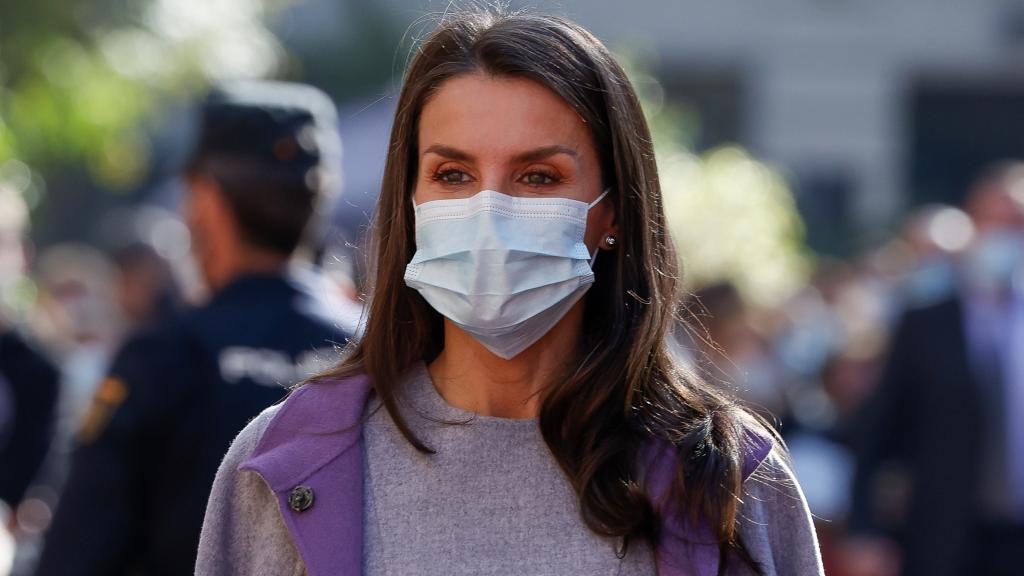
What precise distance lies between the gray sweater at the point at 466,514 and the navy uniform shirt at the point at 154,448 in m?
0.88

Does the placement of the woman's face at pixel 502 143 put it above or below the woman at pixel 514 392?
above

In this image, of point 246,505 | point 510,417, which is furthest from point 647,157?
point 246,505

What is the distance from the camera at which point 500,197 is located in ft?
9.46

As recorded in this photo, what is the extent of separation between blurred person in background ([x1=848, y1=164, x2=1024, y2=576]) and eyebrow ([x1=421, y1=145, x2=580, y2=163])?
4078mm

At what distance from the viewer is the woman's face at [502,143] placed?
2.87 m

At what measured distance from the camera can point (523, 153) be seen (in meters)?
2.87

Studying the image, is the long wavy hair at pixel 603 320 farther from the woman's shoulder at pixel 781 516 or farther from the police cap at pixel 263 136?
the police cap at pixel 263 136

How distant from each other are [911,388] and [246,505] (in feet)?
14.8

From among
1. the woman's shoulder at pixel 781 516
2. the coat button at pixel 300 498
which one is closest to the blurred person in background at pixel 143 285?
the coat button at pixel 300 498

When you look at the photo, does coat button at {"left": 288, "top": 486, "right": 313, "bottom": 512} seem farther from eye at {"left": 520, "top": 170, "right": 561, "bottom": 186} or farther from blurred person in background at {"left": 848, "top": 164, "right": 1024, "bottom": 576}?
blurred person in background at {"left": 848, "top": 164, "right": 1024, "bottom": 576}

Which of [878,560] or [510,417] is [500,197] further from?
[878,560]

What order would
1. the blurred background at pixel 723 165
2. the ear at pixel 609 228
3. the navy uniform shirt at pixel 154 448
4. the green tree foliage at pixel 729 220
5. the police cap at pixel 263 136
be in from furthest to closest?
1. the green tree foliage at pixel 729 220
2. the blurred background at pixel 723 165
3. the police cap at pixel 263 136
4. the navy uniform shirt at pixel 154 448
5. the ear at pixel 609 228

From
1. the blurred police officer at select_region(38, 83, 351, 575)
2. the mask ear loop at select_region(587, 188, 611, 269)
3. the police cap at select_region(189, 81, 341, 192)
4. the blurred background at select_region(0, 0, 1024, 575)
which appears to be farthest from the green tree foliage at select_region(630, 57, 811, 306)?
the mask ear loop at select_region(587, 188, 611, 269)

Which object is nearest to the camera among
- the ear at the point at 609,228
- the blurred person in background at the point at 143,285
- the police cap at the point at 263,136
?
the ear at the point at 609,228
